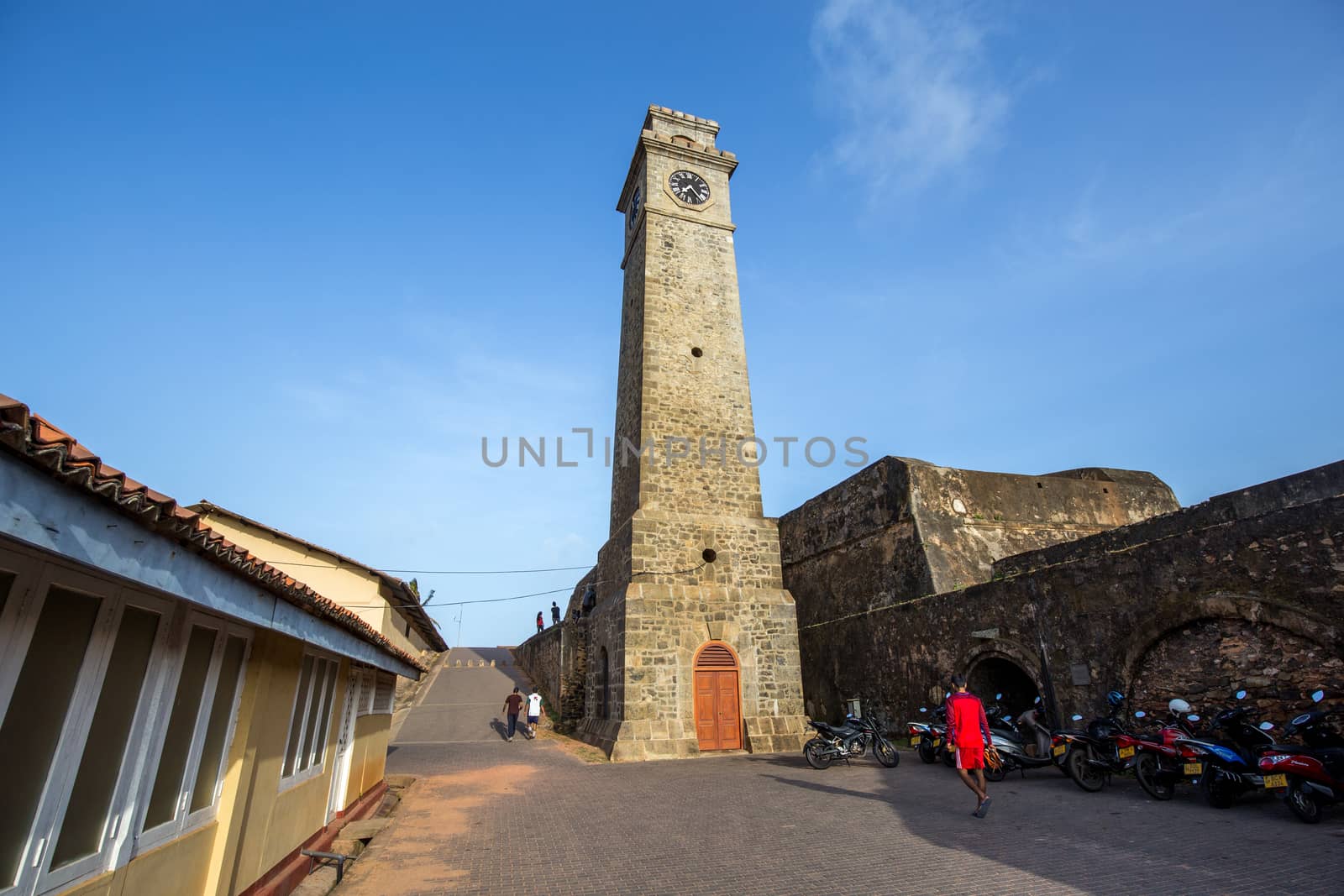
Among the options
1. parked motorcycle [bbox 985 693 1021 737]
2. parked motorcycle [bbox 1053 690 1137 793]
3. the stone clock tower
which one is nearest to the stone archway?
parked motorcycle [bbox 1053 690 1137 793]

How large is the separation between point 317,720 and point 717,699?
9.01 meters

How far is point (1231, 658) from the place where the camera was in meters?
7.72

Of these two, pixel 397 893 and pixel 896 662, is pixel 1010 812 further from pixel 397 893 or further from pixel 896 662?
pixel 896 662

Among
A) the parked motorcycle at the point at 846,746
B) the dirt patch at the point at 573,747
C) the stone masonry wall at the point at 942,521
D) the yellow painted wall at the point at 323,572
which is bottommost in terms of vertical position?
the dirt patch at the point at 573,747

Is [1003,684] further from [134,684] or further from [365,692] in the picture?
[134,684]

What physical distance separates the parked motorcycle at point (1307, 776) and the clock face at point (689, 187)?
52.7ft

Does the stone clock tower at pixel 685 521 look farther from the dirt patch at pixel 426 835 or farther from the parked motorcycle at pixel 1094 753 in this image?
the parked motorcycle at pixel 1094 753

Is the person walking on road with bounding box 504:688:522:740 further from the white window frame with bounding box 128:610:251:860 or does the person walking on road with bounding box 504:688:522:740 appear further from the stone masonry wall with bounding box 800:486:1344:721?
the white window frame with bounding box 128:610:251:860

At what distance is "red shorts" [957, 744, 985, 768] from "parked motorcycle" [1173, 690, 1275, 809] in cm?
204

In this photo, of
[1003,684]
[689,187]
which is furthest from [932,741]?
[689,187]

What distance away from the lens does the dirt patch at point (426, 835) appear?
5050 millimetres

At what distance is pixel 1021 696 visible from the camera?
1262 cm

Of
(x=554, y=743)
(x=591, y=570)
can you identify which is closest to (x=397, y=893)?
(x=554, y=743)

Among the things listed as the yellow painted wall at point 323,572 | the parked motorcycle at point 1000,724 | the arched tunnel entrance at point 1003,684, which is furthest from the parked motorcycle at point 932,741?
the yellow painted wall at point 323,572
